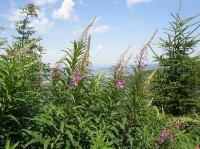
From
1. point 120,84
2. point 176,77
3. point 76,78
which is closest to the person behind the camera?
point 76,78

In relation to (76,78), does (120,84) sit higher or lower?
lower

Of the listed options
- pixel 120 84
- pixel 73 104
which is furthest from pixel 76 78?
pixel 120 84

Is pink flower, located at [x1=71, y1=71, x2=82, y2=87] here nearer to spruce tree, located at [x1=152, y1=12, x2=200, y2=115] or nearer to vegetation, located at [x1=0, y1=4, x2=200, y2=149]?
vegetation, located at [x1=0, y1=4, x2=200, y2=149]

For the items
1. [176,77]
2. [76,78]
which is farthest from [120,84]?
[176,77]

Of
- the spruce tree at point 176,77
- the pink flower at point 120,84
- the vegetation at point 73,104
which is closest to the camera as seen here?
the vegetation at point 73,104

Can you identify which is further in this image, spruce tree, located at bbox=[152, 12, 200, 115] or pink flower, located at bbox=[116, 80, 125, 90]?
spruce tree, located at bbox=[152, 12, 200, 115]

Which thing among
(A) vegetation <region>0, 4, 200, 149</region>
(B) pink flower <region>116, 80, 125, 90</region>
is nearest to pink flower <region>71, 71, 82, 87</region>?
(A) vegetation <region>0, 4, 200, 149</region>

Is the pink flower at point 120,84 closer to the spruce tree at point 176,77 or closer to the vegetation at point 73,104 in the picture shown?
the vegetation at point 73,104

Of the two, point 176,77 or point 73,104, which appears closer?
point 73,104

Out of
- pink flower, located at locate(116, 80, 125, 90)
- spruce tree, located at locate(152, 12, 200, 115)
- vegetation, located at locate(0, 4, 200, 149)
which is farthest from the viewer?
spruce tree, located at locate(152, 12, 200, 115)

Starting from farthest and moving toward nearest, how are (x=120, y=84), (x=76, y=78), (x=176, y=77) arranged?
(x=176, y=77), (x=120, y=84), (x=76, y=78)

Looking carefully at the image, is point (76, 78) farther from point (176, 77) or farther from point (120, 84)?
point (176, 77)

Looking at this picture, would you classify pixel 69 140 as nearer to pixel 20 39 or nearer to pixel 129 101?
pixel 129 101

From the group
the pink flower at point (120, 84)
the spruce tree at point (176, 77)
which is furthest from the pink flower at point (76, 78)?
the spruce tree at point (176, 77)
